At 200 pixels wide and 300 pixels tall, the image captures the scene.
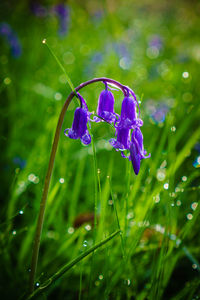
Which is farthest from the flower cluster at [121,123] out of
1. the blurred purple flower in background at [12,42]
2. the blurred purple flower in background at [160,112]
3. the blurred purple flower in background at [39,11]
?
the blurred purple flower in background at [39,11]

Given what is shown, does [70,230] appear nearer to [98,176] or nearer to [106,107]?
[98,176]

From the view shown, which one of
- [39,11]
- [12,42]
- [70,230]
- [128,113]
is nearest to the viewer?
[128,113]

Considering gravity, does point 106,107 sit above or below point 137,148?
above

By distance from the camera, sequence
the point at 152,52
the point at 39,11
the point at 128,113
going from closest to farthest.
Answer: the point at 128,113 < the point at 39,11 < the point at 152,52

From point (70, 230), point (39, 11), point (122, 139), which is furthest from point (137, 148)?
point (39, 11)

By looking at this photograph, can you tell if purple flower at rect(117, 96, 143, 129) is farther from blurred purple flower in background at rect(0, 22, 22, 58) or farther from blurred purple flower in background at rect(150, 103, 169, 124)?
blurred purple flower in background at rect(0, 22, 22, 58)

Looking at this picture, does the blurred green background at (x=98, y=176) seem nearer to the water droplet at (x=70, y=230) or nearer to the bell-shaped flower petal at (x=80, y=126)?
the water droplet at (x=70, y=230)

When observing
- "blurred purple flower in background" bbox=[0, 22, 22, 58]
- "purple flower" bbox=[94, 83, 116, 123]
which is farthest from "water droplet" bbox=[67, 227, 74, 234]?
"blurred purple flower in background" bbox=[0, 22, 22, 58]

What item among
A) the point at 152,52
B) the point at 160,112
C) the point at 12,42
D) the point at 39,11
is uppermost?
the point at 39,11

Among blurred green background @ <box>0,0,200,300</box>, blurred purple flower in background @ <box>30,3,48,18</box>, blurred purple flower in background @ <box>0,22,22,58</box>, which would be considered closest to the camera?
blurred green background @ <box>0,0,200,300</box>

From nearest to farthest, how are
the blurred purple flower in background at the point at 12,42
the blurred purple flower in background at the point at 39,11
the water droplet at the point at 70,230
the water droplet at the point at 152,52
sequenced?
the water droplet at the point at 70,230 → the blurred purple flower in background at the point at 12,42 → the blurred purple flower in background at the point at 39,11 → the water droplet at the point at 152,52
